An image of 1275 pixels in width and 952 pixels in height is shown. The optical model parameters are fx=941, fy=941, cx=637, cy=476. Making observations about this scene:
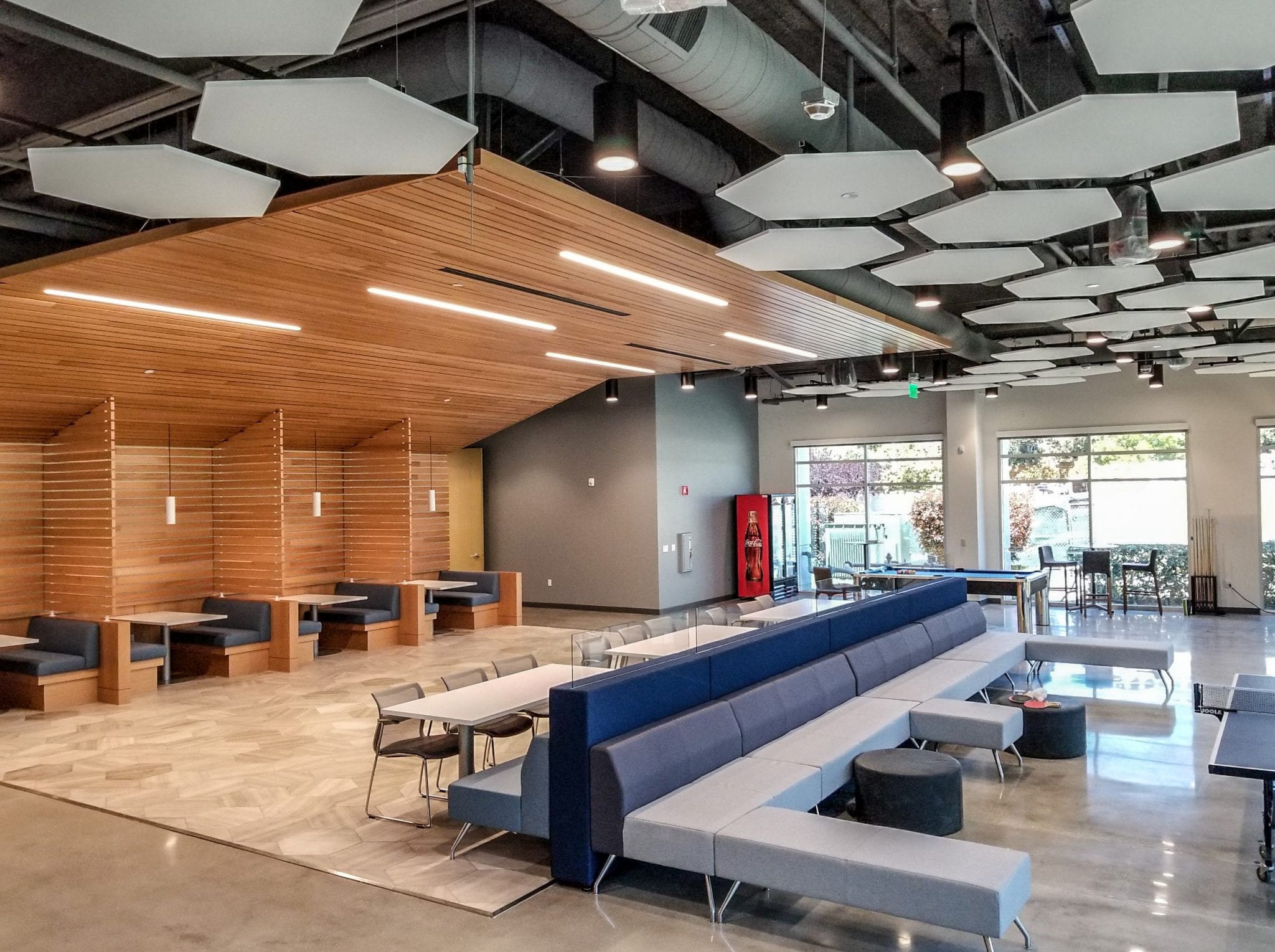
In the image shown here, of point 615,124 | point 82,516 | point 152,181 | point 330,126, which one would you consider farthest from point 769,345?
point 82,516

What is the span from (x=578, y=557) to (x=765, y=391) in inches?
192

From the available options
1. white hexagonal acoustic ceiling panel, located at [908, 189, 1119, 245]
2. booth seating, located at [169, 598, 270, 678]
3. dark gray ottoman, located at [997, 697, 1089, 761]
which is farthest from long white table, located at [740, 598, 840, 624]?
booth seating, located at [169, 598, 270, 678]

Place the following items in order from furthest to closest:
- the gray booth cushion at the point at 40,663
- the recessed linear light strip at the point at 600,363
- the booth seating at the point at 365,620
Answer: the booth seating at the point at 365,620 → the recessed linear light strip at the point at 600,363 → the gray booth cushion at the point at 40,663

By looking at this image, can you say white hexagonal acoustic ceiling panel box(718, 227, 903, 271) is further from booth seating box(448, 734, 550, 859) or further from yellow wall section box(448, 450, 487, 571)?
yellow wall section box(448, 450, 487, 571)

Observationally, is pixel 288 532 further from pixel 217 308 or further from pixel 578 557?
pixel 217 308

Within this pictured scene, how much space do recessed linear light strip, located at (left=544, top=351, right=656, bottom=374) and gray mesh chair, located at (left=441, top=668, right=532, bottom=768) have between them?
17.9 feet

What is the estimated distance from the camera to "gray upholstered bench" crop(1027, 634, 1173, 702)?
8680 millimetres

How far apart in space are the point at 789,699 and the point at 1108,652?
436 cm

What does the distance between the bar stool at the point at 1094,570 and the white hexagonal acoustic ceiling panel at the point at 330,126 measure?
1342 cm

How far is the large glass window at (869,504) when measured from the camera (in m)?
18.1

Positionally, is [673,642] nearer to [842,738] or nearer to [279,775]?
[842,738]

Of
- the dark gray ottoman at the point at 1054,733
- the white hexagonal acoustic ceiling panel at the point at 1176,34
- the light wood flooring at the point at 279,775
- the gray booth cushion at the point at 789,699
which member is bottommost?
the light wood flooring at the point at 279,775

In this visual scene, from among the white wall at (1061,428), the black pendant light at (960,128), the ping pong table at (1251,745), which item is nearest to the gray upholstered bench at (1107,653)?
the ping pong table at (1251,745)

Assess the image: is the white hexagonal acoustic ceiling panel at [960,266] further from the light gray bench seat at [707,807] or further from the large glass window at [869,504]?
the large glass window at [869,504]
